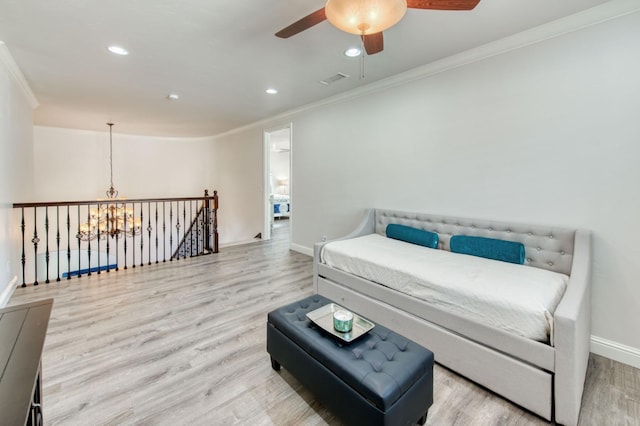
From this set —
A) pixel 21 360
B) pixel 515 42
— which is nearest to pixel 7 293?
pixel 21 360

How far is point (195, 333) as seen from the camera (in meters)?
2.57

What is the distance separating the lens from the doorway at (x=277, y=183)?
244 inches

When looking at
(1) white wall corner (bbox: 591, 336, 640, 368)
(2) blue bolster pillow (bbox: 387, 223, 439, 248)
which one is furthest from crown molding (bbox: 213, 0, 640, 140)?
(1) white wall corner (bbox: 591, 336, 640, 368)

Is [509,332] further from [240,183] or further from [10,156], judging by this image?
[240,183]

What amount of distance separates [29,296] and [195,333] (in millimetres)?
2365

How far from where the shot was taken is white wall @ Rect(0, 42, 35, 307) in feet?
10.0

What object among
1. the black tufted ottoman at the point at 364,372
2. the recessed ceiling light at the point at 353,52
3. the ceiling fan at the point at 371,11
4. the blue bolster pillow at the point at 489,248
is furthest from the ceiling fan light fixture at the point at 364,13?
the blue bolster pillow at the point at 489,248

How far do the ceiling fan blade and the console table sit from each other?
243 cm

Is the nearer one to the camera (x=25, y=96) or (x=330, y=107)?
(x=25, y=96)

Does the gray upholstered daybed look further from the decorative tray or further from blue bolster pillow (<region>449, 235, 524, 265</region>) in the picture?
the decorative tray

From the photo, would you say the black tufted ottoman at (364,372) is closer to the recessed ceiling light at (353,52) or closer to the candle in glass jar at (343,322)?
the candle in glass jar at (343,322)

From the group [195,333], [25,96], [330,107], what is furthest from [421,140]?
[25,96]

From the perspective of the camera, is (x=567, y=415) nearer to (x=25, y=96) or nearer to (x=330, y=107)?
(x=330, y=107)

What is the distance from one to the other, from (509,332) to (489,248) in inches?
44.0
